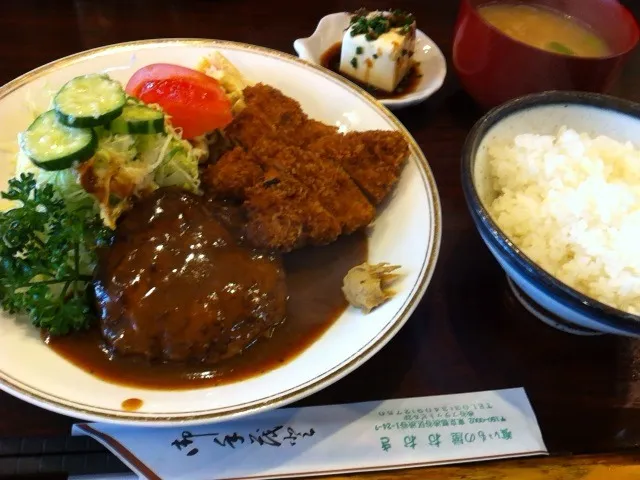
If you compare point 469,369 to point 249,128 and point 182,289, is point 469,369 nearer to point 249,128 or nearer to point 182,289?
point 182,289

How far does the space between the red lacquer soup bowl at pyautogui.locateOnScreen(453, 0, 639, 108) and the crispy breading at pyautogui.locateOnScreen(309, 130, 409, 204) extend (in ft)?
1.97

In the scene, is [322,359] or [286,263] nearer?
[322,359]

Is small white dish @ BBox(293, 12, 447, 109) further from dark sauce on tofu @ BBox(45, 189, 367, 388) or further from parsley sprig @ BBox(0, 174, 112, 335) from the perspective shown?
parsley sprig @ BBox(0, 174, 112, 335)

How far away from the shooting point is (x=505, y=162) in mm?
1877

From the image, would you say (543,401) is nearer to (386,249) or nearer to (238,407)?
(386,249)

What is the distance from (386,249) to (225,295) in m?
0.63

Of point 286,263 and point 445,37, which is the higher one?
point 445,37

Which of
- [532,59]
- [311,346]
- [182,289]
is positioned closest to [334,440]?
[311,346]

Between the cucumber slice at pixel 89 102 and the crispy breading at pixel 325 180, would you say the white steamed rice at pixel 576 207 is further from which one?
the cucumber slice at pixel 89 102

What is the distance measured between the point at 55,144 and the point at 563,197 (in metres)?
1.69

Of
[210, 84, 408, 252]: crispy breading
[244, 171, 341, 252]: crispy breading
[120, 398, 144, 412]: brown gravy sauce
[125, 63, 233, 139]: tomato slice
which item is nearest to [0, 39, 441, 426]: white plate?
[120, 398, 144, 412]: brown gravy sauce

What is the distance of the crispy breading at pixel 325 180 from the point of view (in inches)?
80.1

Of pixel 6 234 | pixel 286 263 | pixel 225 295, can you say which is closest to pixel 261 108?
pixel 286 263

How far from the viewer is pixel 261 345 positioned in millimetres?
1775
